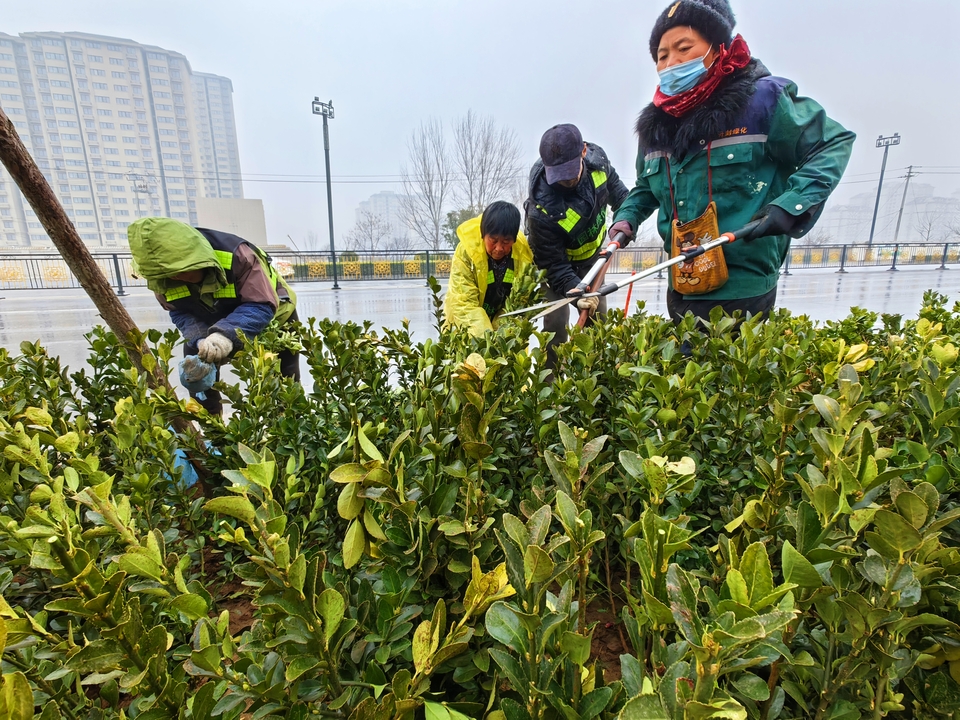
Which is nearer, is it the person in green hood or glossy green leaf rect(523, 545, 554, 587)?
glossy green leaf rect(523, 545, 554, 587)

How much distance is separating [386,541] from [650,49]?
2.93 meters

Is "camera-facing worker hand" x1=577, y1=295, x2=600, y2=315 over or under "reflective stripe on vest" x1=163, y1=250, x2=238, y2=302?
under

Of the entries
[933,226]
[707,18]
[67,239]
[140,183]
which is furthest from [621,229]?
[933,226]

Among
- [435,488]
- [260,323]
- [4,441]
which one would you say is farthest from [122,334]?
[435,488]

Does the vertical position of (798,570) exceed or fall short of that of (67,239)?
it falls short

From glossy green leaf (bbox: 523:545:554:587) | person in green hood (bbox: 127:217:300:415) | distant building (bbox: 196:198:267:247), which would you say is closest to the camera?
glossy green leaf (bbox: 523:545:554:587)

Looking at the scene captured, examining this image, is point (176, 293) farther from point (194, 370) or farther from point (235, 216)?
A: point (235, 216)

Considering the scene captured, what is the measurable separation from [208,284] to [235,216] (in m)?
33.5

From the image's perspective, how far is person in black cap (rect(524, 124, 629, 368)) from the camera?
3.11 metres

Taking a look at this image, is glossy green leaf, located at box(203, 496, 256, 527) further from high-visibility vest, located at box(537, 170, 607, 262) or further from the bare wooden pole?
high-visibility vest, located at box(537, 170, 607, 262)

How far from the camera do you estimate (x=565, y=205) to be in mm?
3295

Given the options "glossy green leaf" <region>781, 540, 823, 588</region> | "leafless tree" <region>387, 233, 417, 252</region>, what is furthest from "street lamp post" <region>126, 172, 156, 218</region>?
→ "glossy green leaf" <region>781, 540, 823, 588</region>

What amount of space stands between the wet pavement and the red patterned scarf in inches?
176

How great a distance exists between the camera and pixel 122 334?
204cm
